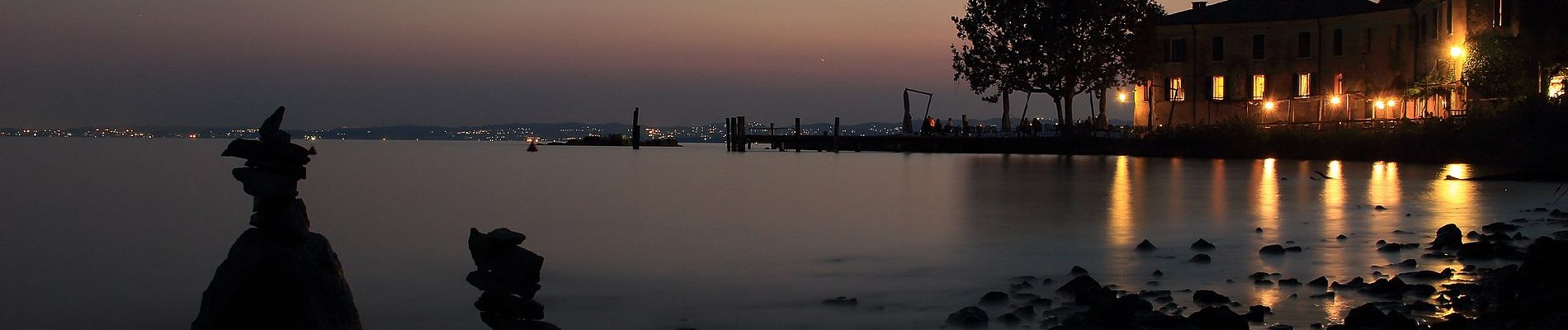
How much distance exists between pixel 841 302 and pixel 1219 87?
182 ft

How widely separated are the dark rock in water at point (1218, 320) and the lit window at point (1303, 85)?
54899 mm

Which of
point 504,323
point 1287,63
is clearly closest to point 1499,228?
point 504,323

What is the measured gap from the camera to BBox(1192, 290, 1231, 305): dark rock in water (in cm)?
977

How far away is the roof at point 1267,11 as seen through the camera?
59250mm

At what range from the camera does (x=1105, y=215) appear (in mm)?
21562

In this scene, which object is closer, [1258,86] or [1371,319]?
[1371,319]

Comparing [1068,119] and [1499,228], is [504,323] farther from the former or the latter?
[1068,119]

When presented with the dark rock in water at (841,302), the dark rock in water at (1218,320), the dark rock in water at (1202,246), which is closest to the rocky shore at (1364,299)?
the dark rock in water at (1218,320)

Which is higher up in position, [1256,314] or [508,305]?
[508,305]

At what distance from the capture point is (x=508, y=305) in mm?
6637

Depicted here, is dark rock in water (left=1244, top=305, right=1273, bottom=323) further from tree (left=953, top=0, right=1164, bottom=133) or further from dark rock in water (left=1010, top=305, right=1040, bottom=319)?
tree (left=953, top=0, right=1164, bottom=133)

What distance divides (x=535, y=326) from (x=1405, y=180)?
1094 inches

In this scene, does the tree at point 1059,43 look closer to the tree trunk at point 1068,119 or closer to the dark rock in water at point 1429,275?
the tree trunk at point 1068,119

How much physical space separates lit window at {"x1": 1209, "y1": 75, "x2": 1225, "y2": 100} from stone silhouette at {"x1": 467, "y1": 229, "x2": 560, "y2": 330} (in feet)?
196
